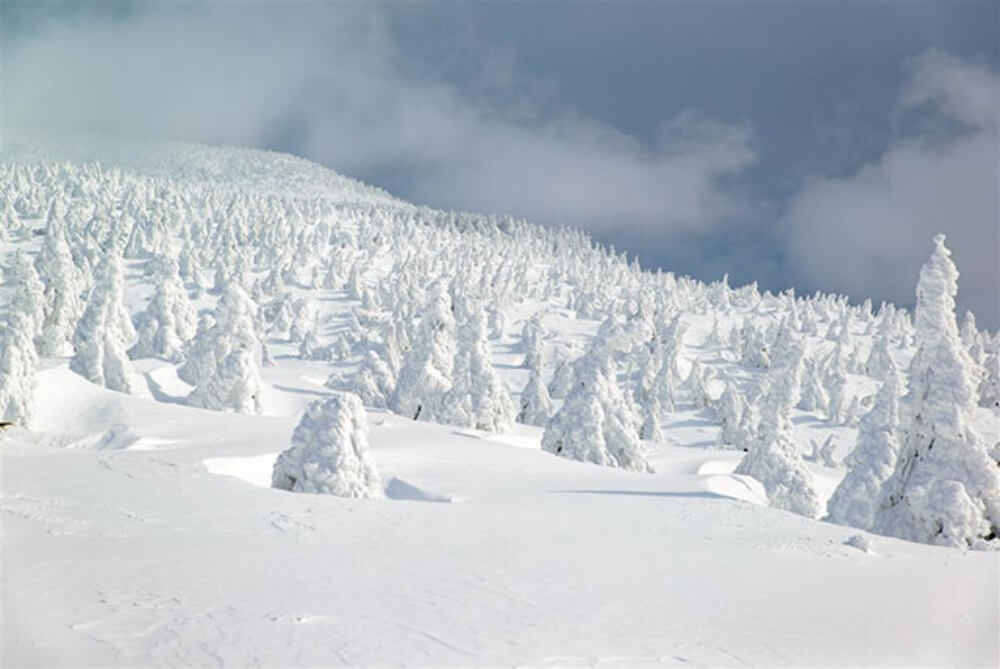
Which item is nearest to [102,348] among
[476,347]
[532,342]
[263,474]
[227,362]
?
[227,362]

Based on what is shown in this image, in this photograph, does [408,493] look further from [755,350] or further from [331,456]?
[755,350]

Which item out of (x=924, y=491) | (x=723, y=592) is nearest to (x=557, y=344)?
(x=924, y=491)

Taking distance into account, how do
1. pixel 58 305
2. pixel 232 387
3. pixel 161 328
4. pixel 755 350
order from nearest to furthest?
pixel 232 387, pixel 58 305, pixel 161 328, pixel 755 350

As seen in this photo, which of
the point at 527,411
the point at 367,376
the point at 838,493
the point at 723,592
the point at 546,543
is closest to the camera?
the point at 723,592

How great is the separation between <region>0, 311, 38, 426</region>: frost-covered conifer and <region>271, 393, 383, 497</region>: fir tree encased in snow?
15.1m

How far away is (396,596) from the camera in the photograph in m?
10.3

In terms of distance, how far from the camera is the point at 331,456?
61.1 feet

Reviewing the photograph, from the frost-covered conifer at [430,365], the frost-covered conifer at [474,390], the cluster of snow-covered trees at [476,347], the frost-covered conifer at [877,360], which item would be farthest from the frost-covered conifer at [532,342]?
the frost-covered conifer at [877,360]

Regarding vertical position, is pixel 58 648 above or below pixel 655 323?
below

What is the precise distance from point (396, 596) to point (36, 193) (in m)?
179

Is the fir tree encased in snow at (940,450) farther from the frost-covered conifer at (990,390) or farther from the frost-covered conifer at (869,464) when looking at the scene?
the frost-covered conifer at (990,390)

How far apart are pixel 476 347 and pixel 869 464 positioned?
24.0 metres

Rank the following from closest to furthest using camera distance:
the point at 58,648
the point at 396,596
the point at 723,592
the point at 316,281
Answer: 1. the point at 58,648
2. the point at 396,596
3. the point at 723,592
4. the point at 316,281

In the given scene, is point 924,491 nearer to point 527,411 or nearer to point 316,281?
point 527,411
